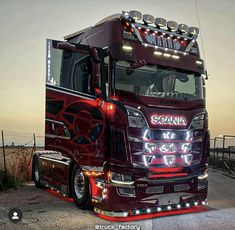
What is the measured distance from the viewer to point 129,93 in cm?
720

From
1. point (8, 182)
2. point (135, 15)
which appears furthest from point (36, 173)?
point (135, 15)

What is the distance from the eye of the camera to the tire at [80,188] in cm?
775

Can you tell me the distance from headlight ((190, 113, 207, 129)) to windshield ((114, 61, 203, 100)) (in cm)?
41

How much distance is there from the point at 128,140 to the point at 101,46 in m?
2.05

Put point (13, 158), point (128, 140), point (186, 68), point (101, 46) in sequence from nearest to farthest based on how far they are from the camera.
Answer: point (128, 140)
point (101, 46)
point (186, 68)
point (13, 158)

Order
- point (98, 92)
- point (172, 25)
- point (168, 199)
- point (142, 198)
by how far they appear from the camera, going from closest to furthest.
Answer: point (142, 198) → point (98, 92) → point (168, 199) → point (172, 25)

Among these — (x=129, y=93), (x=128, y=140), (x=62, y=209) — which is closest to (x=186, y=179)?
(x=128, y=140)

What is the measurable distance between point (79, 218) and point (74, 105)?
230 centimetres

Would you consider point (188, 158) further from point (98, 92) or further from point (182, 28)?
point (182, 28)

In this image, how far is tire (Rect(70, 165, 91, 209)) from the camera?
775cm

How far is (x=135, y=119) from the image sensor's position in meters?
7.13

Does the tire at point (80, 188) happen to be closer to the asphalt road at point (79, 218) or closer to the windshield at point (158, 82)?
the asphalt road at point (79, 218)

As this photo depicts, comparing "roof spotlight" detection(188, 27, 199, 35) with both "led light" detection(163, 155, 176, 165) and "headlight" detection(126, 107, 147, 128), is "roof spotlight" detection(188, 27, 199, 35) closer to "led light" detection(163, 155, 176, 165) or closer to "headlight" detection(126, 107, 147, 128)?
"headlight" detection(126, 107, 147, 128)

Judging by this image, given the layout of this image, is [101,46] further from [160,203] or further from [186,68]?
[160,203]
